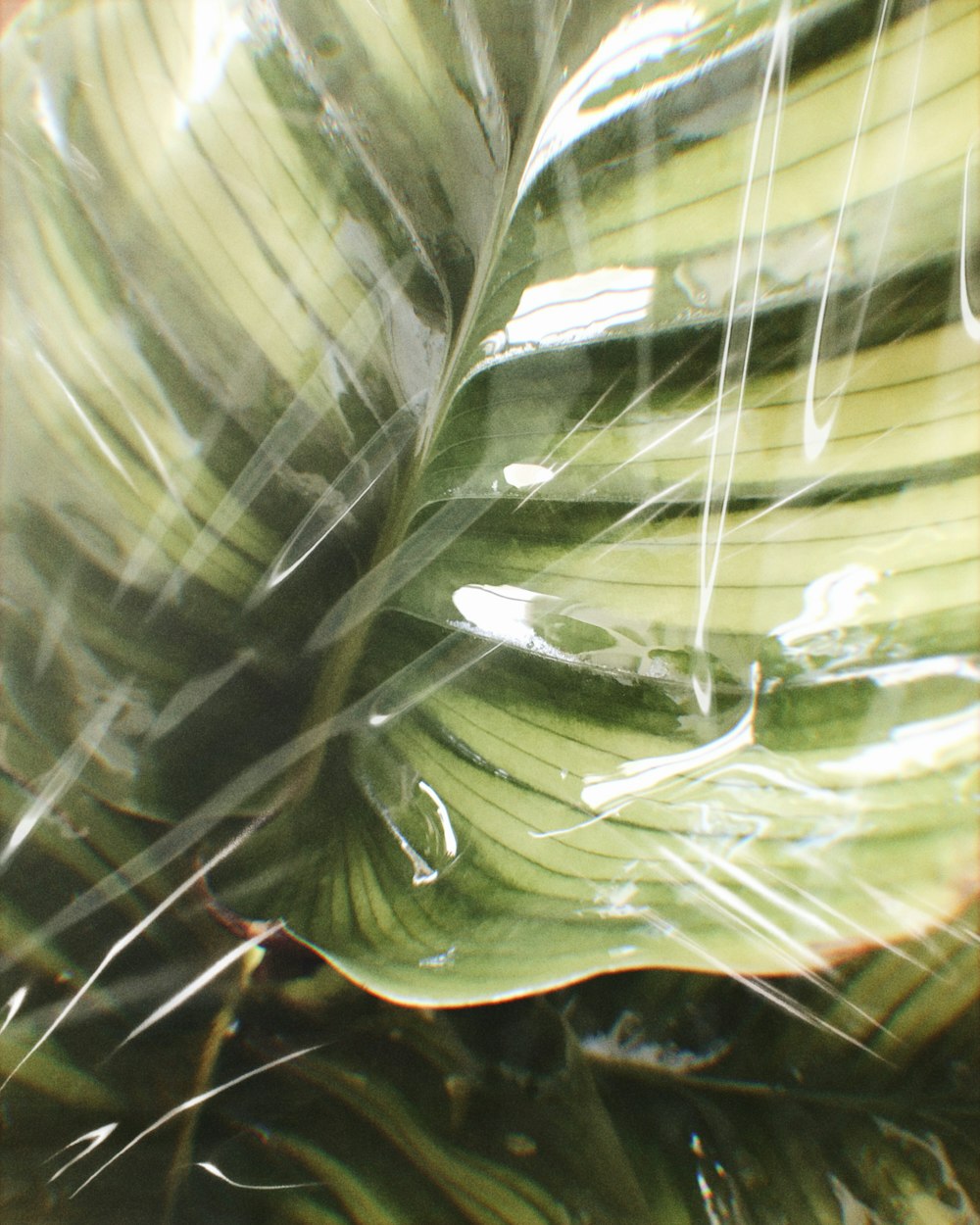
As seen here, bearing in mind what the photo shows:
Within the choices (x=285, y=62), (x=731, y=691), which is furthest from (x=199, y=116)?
(x=731, y=691)

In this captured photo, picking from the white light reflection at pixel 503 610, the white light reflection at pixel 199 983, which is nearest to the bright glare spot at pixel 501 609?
the white light reflection at pixel 503 610

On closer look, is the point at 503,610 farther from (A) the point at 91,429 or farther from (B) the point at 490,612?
(A) the point at 91,429

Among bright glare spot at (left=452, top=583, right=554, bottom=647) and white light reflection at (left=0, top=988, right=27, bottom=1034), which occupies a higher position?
bright glare spot at (left=452, top=583, right=554, bottom=647)

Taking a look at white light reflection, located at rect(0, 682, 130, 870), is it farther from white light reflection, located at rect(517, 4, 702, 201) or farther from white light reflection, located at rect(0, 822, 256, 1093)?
white light reflection, located at rect(517, 4, 702, 201)

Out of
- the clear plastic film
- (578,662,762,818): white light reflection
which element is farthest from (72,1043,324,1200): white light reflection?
(578,662,762,818): white light reflection

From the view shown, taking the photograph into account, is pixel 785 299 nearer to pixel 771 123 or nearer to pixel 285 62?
pixel 771 123

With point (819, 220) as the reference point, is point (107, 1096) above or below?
below

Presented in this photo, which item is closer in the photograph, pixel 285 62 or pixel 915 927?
pixel 915 927
